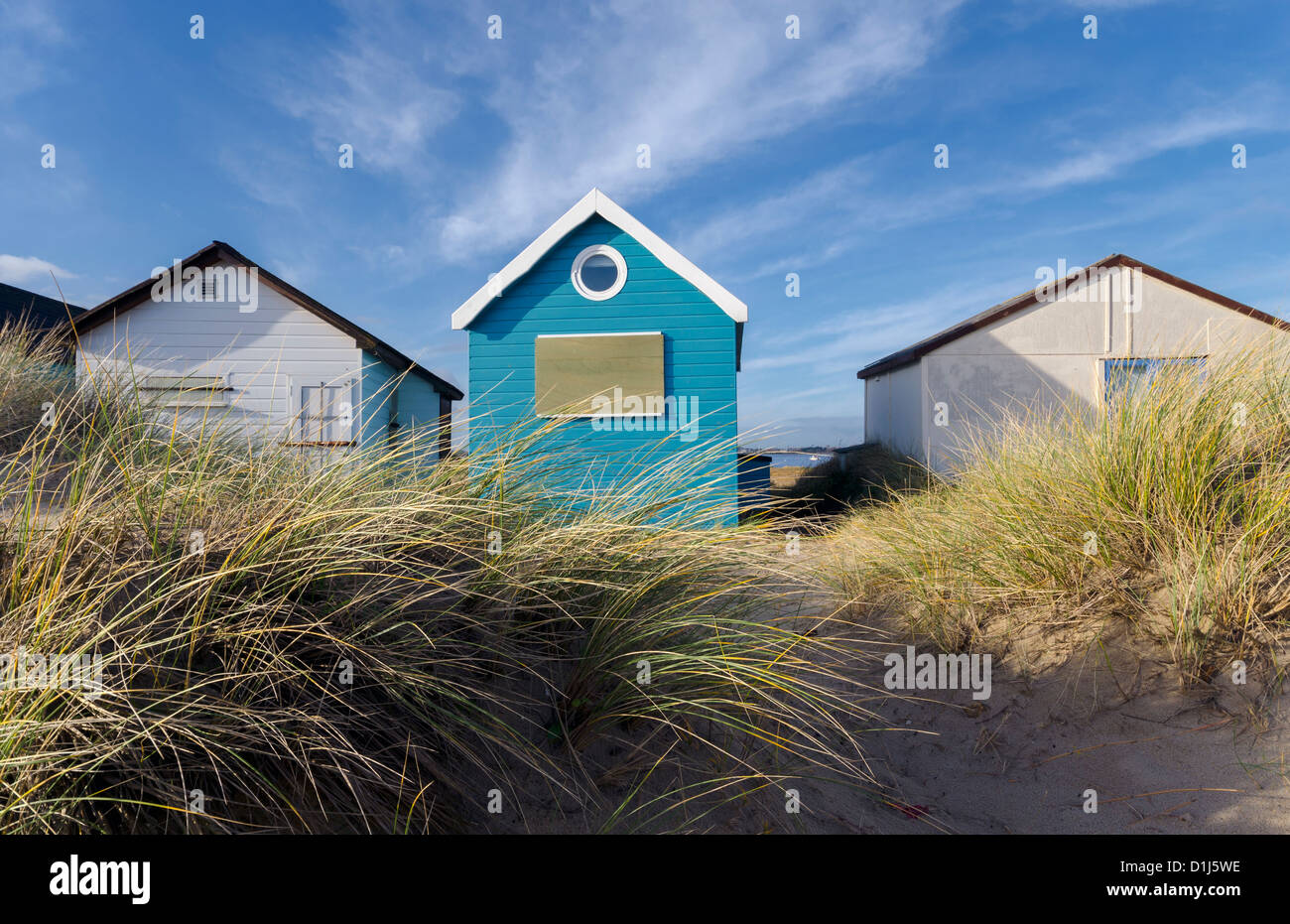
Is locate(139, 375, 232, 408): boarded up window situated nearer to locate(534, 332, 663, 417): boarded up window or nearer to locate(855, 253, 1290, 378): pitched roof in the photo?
locate(534, 332, 663, 417): boarded up window

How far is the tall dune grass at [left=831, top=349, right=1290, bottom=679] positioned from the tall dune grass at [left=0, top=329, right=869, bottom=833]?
2026mm

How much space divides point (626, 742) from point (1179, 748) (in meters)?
3.17

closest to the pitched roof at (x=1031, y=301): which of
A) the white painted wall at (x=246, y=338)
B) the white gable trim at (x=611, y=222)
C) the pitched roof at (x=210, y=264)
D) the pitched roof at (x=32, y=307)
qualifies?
the white gable trim at (x=611, y=222)

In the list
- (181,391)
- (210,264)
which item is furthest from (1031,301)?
(210,264)

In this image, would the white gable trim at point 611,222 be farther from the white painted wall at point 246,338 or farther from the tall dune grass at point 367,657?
the tall dune grass at point 367,657

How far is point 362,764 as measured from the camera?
2.44 meters

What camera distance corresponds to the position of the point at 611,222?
38.0ft

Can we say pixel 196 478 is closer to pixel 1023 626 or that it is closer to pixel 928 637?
pixel 928 637

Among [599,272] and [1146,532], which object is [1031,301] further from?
[1146,532]

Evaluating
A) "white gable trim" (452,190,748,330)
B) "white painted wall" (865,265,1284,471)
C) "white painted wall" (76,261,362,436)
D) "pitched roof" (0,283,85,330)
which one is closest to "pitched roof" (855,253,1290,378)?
"white painted wall" (865,265,1284,471)

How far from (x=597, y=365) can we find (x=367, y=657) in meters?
9.26

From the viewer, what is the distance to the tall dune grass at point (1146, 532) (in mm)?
4145

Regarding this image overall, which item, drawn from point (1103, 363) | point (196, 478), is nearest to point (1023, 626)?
point (196, 478)

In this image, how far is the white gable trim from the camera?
11.3m
